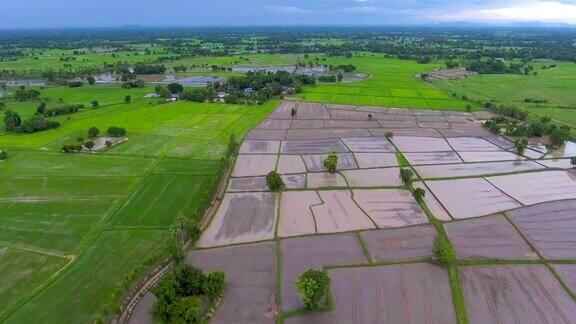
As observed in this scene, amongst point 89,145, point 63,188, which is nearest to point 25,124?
point 89,145

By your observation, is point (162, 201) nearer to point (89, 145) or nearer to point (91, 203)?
point (91, 203)

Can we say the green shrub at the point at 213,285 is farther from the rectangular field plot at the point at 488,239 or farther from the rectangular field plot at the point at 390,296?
the rectangular field plot at the point at 488,239

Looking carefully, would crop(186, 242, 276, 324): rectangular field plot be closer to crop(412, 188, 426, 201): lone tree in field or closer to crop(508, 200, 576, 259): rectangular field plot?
crop(412, 188, 426, 201): lone tree in field

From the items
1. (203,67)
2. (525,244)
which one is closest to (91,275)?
(525,244)

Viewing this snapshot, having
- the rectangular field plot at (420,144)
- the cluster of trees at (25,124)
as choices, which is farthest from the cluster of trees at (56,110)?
the rectangular field plot at (420,144)

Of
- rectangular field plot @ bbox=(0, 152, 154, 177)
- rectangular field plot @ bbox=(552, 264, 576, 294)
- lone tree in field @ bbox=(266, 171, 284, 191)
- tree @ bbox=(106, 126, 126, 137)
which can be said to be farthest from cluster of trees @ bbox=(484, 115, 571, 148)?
tree @ bbox=(106, 126, 126, 137)

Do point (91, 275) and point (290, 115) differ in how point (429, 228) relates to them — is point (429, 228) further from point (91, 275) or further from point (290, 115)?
point (290, 115)
